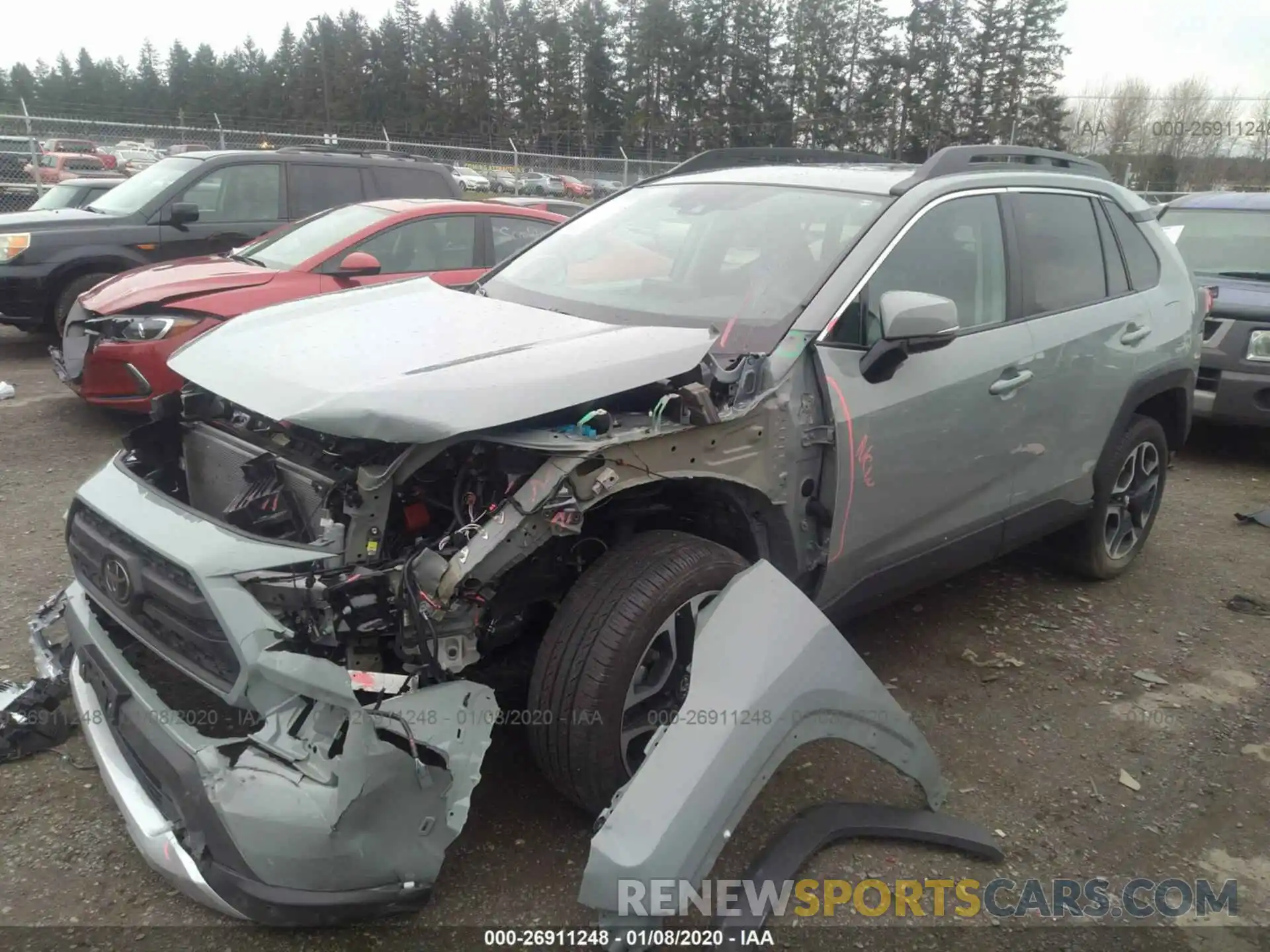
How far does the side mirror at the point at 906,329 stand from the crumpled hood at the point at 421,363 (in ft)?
1.77


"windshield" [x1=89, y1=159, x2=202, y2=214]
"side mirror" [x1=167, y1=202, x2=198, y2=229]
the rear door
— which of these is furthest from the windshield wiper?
"windshield" [x1=89, y1=159, x2=202, y2=214]

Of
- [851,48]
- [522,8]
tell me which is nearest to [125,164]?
[851,48]

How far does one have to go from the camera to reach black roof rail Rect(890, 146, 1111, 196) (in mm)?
3361

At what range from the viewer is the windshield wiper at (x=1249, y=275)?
22.8 feet

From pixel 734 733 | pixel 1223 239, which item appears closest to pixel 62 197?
pixel 734 733

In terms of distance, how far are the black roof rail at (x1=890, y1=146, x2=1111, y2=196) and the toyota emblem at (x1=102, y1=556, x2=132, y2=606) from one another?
264cm

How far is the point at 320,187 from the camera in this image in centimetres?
827

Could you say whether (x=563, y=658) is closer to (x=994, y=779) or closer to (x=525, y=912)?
(x=525, y=912)

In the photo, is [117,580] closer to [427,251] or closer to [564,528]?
[564,528]

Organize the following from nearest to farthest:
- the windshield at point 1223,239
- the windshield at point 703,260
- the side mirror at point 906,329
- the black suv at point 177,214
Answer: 1. the side mirror at point 906,329
2. the windshield at point 703,260
3. the windshield at point 1223,239
4. the black suv at point 177,214

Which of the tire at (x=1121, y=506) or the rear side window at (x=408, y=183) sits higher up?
the rear side window at (x=408, y=183)

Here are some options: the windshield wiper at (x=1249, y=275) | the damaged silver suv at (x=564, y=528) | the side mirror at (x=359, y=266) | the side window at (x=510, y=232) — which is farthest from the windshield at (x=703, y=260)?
the windshield wiper at (x=1249, y=275)

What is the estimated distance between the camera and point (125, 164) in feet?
74.7

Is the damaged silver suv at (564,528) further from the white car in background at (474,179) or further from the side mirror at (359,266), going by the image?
the white car in background at (474,179)
